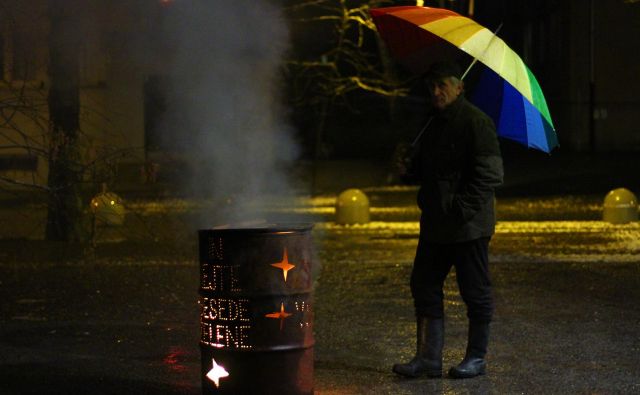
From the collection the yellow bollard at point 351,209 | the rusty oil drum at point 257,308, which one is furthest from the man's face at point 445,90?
the yellow bollard at point 351,209

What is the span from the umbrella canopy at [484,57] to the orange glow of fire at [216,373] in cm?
214

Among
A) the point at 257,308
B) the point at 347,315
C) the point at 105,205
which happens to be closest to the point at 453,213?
the point at 257,308

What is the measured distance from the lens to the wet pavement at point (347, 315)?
19.7 ft

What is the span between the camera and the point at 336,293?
9.22 meters

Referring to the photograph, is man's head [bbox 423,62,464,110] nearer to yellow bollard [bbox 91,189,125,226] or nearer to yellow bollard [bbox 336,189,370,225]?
yellow bollard [bbox 91,189,125,226]

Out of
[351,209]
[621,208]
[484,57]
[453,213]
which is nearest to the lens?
[484,57]

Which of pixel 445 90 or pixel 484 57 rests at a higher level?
pixel 484 57

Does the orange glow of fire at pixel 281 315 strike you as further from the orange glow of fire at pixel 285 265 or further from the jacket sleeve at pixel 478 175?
the jacket sleeve at pixel 478 175

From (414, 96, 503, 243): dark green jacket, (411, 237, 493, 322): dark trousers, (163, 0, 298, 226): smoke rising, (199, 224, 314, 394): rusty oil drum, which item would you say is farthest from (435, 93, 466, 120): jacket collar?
(163, 0, 298, 226): smoke rising

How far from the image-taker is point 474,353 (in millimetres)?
5945

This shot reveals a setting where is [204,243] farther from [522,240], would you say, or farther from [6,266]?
[522,240]

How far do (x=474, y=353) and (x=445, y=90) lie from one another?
154cm

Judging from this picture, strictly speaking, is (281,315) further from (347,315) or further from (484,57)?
(347,315)

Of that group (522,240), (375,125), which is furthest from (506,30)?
(522,240)
